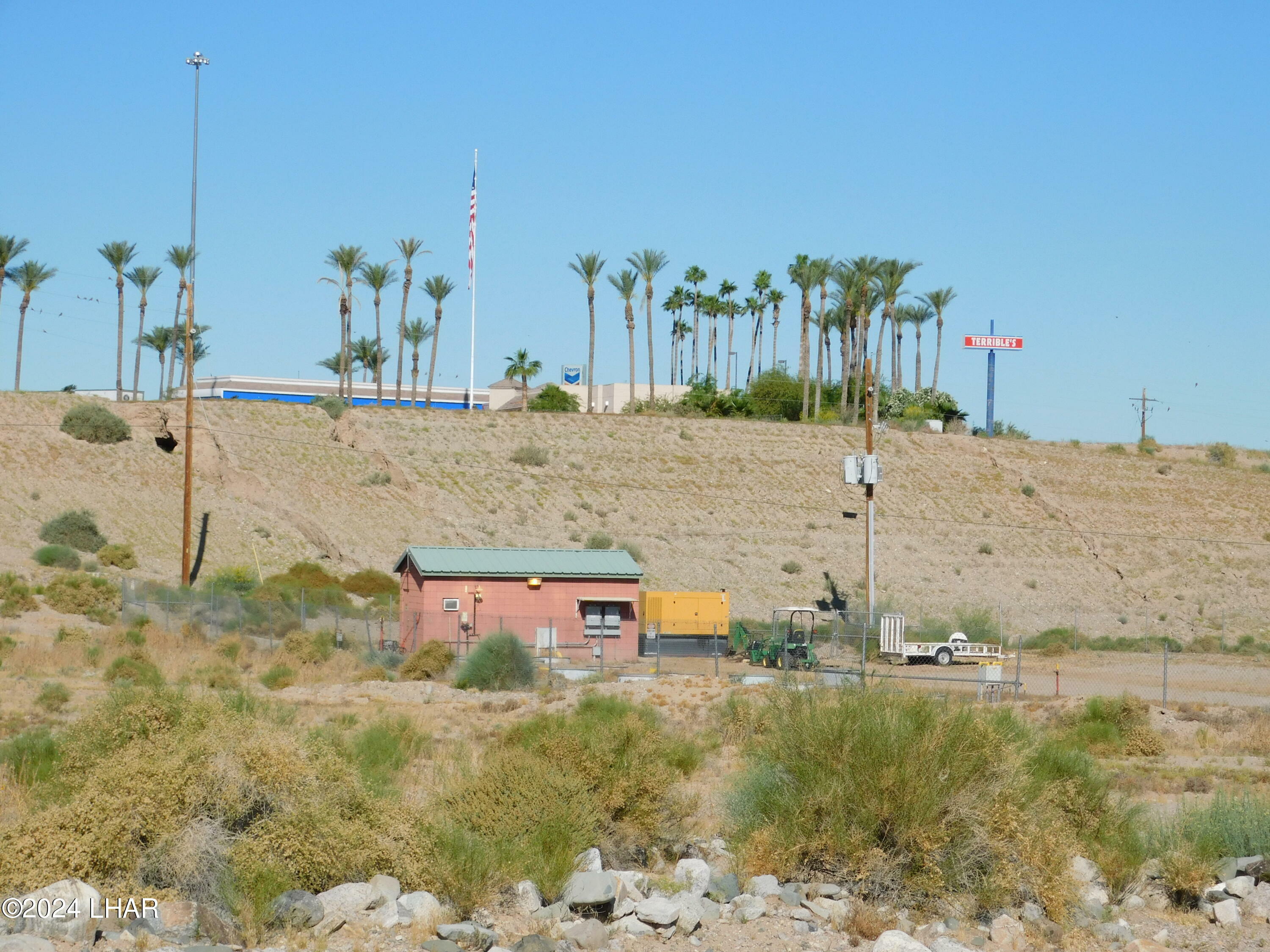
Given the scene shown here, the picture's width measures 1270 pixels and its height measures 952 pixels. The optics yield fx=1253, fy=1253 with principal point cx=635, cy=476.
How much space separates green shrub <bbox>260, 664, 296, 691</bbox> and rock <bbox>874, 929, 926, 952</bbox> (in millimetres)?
21659

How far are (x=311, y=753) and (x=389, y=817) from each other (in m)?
0.99

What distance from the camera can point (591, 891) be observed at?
39.0 feet

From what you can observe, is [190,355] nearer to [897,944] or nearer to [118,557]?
[118,557]

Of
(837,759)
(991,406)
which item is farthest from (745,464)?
(837,759)

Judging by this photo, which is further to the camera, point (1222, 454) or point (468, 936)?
point (1222, 454)

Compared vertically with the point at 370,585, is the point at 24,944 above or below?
below

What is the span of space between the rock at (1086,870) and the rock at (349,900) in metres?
7.49

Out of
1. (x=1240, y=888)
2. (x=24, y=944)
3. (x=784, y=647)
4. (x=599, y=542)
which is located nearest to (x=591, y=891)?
(x=24, y=944)

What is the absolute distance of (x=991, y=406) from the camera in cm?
8919

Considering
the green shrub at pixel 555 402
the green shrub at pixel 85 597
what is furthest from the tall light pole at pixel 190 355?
the green shrub at pixel 555 402

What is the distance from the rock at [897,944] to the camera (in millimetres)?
11234

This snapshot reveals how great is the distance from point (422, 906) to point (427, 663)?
23.8 m

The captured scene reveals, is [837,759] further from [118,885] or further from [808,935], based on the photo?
[118,885]

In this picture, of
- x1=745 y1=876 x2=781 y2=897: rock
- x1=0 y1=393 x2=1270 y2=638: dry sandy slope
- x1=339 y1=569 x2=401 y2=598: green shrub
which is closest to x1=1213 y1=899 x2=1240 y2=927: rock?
x1=745 y1=876 x2=781 y2=897: rock
